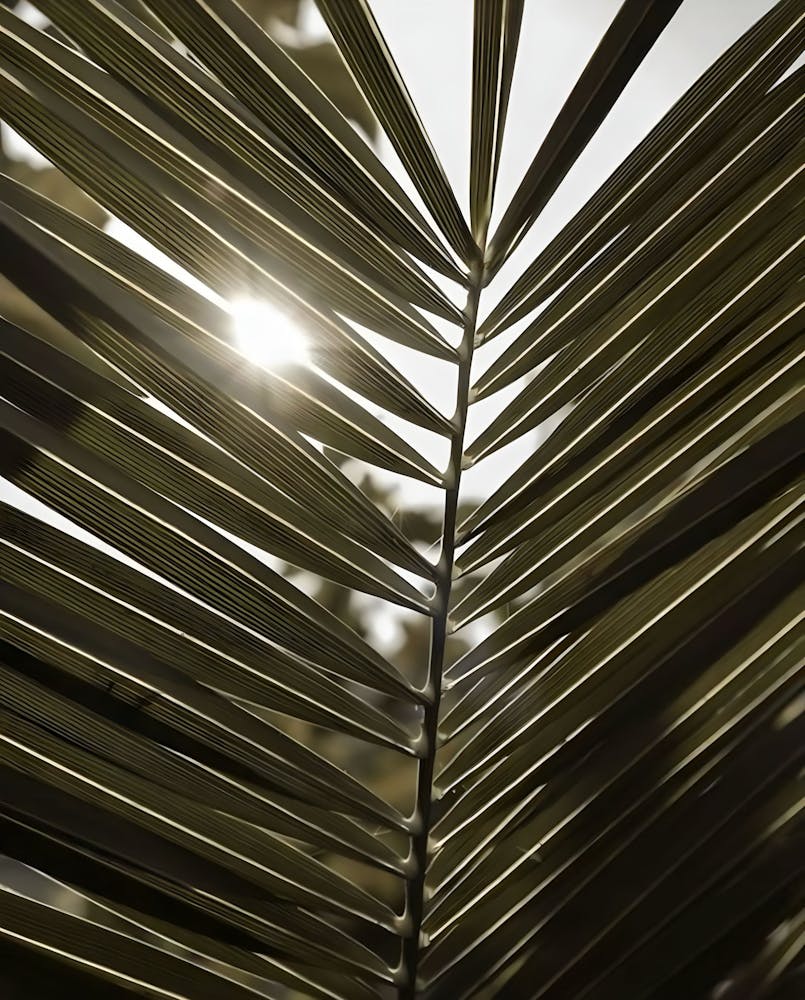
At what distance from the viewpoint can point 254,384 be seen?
469 mm

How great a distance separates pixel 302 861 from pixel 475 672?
0.14 metres

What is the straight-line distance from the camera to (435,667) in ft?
1.65

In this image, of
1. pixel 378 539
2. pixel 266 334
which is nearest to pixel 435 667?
pixel 378 539

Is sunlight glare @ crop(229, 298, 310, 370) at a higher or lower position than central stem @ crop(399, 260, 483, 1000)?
higher

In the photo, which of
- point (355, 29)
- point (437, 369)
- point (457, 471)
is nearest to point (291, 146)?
point (355, 29)

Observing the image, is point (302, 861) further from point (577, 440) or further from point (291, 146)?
point (291, 146)

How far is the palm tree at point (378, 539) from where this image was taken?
423 millimetres

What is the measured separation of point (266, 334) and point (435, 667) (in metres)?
0.22

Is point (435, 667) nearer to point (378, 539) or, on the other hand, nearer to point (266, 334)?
point (378, 539)

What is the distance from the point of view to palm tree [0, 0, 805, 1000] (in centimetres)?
42

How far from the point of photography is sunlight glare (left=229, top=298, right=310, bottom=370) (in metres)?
0.48

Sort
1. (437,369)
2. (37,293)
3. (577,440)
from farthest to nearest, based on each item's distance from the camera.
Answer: (437,369), (577,440), (37,293)

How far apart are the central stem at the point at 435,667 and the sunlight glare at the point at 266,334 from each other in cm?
10

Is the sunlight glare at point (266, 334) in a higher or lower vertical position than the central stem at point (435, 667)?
higher
